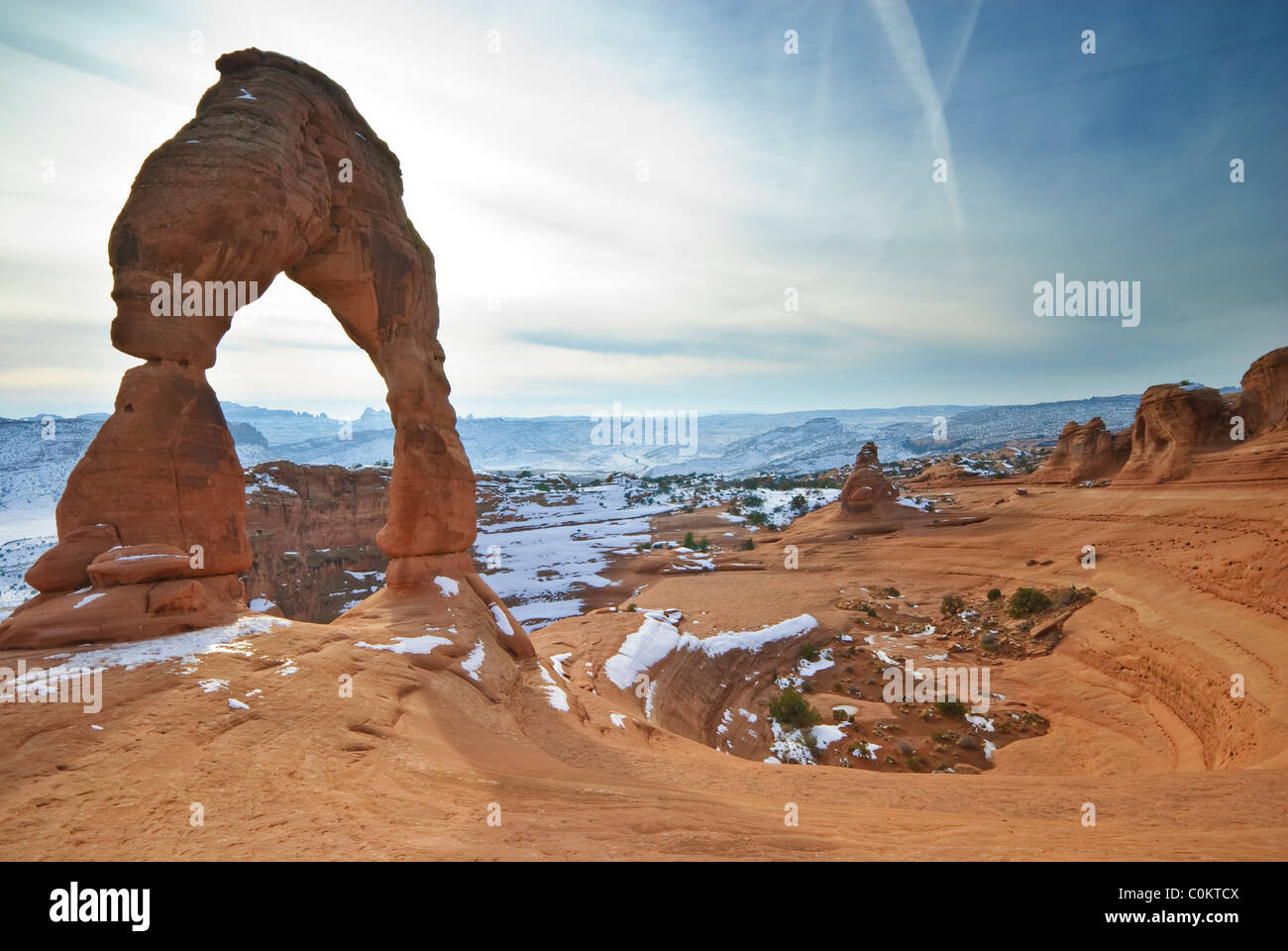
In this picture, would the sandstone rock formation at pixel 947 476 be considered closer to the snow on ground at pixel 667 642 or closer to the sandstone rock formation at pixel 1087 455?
the sandstone rock formation at pixel 1087 455

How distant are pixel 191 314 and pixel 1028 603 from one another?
31559 millimetres

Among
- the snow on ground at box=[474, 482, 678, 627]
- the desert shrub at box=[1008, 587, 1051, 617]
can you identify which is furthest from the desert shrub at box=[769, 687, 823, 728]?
the snow on ground at box=[474, 482, 678, 627]

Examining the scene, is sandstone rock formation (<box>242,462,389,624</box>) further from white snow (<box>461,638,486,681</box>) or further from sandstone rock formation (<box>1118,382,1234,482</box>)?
sandstone rock formation (<box>1118,382,1234,482</box>)

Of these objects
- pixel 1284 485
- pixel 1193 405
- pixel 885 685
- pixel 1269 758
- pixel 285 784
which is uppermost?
pixel 1193 405

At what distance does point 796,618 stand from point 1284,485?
74.8ft

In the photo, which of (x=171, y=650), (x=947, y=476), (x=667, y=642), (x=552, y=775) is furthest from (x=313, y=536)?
(x=947, y=476)

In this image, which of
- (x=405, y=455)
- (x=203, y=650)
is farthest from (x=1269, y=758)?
(x=405, y=455)

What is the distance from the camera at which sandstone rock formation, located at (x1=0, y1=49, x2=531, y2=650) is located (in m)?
9.26

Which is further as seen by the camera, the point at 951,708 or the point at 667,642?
the point at 667,642

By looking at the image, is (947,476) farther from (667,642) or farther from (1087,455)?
(667,642)

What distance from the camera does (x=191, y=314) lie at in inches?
420

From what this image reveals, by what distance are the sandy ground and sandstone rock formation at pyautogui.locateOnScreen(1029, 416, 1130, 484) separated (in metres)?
30.1

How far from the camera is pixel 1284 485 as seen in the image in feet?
81.9
